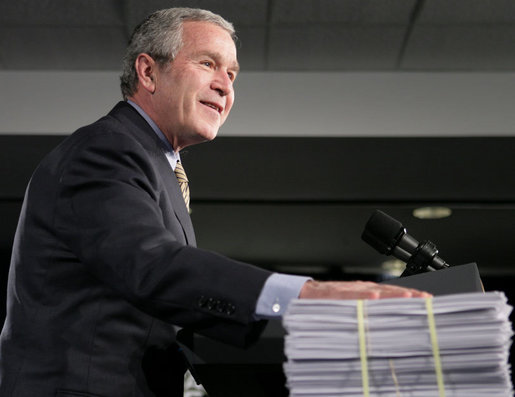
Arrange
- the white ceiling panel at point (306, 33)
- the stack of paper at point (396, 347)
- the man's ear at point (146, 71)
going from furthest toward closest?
the white ceiling panel at point (306, 33) → the man's ear at point (146, 71) → the stack of paper at point (396, 347)

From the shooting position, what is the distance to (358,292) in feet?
2.28

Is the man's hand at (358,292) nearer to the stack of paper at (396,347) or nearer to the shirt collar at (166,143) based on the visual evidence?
the stack of paper at (396,347)

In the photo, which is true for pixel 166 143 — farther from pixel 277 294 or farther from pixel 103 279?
pixel 277 294

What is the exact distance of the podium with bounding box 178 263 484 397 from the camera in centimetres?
79

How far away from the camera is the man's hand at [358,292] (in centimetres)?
69

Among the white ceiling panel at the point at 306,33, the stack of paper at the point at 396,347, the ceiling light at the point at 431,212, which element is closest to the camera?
the stack of paper at the point at 396,347

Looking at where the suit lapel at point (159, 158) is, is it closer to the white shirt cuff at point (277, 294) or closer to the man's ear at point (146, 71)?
the man's ear at point (146, 71)

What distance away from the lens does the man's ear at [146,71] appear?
1.57 m

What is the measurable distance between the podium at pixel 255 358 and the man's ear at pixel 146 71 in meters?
0.83

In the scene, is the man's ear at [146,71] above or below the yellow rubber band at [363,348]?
above

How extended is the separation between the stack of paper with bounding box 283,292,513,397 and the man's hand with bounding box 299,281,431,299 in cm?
4

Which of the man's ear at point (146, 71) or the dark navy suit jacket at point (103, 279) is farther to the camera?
the man's ear at point (146, 71)

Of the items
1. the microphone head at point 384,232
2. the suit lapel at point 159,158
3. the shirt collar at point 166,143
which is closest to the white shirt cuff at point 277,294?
the suit lapel at point 159,158

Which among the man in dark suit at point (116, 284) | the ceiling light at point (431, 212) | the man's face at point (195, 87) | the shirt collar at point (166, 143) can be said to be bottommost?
the man in dark suit at point (116, 284)
